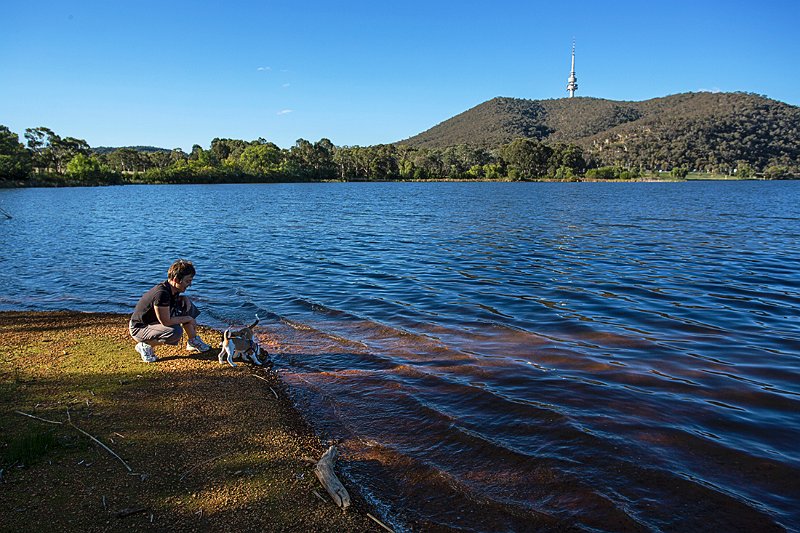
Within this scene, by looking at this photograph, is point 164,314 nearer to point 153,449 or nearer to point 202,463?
point 153,449

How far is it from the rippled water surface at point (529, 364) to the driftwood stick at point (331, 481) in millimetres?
450

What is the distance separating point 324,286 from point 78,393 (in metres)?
10.2

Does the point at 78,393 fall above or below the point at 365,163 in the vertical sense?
below

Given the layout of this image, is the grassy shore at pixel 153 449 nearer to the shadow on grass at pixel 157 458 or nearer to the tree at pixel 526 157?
the shadow on grass at pixel 157 458

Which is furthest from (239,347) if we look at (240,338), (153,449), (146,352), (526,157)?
(526,157)

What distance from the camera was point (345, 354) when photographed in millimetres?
10367

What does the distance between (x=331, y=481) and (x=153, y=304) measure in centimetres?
563

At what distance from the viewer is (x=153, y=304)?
9.11 metres

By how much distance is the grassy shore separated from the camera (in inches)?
184

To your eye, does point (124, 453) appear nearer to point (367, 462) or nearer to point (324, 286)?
point (367, 462)

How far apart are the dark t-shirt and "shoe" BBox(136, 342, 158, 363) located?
0.40 m

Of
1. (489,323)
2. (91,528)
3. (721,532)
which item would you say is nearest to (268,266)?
(489,323)

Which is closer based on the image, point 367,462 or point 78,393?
point 367,462

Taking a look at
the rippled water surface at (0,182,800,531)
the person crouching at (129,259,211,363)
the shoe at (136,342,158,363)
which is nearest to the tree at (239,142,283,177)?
the rippled water surface at (0,182,800,531)
